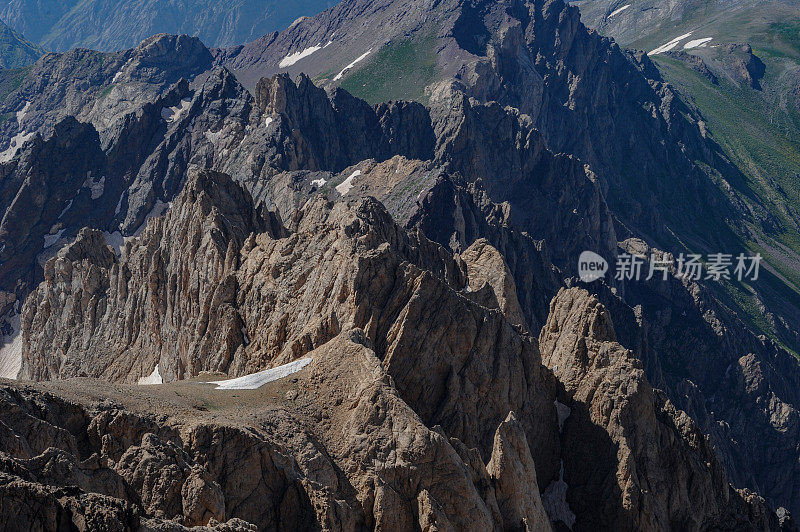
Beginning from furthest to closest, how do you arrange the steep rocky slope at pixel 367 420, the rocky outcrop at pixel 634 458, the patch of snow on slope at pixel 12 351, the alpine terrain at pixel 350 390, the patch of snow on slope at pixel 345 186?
the patch of snow on slope at pixel 345 186 → the patch of snow on slope at pixel 12 351 → the rocky outcrop at pixel 634 458 → the alpine terrain at pixel 350 390 → the steep rocky slope at pixel 367 420

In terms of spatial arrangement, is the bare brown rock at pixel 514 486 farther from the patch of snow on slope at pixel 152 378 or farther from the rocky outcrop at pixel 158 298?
the patch of snow on slope at pixel 152 378

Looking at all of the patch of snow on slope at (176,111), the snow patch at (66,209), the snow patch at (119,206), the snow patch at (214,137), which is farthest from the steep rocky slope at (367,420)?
the patch of snow on slope at (176,111)

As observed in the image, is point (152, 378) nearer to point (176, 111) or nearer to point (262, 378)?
point (262, 378)

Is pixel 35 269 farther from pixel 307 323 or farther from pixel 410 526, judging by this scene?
pixel 410 526

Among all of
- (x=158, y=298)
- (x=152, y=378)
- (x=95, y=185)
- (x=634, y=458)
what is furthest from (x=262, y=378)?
(x=95, y=185)

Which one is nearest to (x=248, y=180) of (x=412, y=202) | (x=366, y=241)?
(x=412, y=202)

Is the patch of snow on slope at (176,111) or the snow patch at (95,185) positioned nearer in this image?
the snow patch at (95,185)
